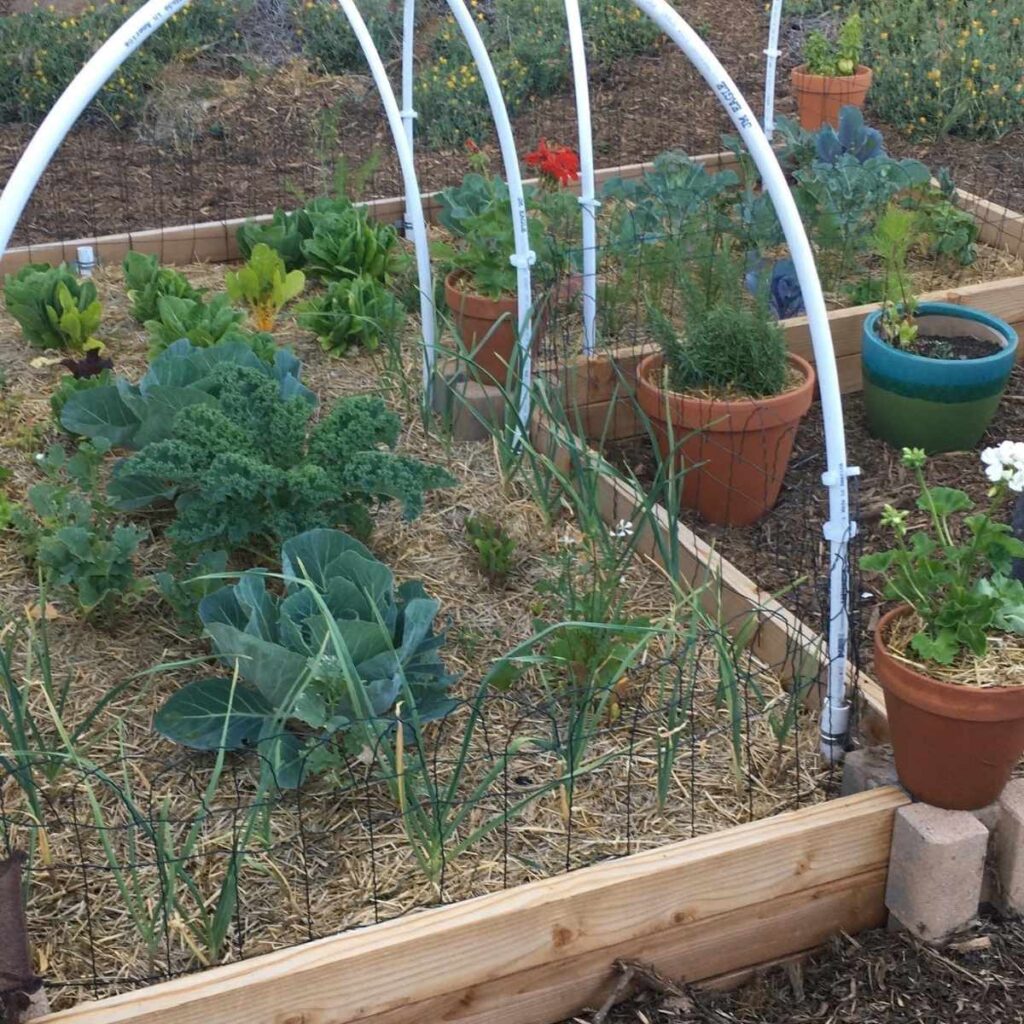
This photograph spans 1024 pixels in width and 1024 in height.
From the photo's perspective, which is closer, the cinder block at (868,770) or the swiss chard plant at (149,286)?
the cinder block at (868,770)

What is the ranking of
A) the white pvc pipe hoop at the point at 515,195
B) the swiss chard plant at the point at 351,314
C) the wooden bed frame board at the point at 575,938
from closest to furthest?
the wooden bed frame board at the point at 575,938 < the white pvc pipe hoop at the point at 515,195 < the swiss chard plant at the point at 351,314

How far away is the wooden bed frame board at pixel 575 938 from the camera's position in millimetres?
1977

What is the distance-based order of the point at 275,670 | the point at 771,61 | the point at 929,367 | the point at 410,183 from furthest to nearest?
the point at 771,61 < the point at 929,367 < the point at 410,183 < the point at 275,670

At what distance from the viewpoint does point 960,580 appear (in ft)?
7.18

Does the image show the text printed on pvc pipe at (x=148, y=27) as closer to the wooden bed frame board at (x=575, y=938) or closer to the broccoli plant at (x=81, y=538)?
the broccoli plant at (x=81, y=538)

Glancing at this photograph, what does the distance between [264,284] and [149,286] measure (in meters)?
0.36

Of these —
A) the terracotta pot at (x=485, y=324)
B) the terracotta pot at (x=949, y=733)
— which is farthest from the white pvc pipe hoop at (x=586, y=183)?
the terracotta pot at (x=949, y=733)

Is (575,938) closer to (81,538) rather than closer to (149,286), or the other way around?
(81,538)

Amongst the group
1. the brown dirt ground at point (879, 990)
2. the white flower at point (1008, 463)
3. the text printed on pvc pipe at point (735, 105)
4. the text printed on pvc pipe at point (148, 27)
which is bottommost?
the brown dirt ground at point (879, 990)

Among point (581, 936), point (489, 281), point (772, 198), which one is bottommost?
point (581, 936)

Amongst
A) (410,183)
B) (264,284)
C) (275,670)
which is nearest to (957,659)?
(275,670)

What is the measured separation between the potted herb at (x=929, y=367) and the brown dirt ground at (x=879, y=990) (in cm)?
176

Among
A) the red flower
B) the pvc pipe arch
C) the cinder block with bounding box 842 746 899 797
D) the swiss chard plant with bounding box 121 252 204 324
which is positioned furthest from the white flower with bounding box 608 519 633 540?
the red flower

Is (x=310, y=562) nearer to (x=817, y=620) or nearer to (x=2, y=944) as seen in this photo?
(x=2, y=944)
